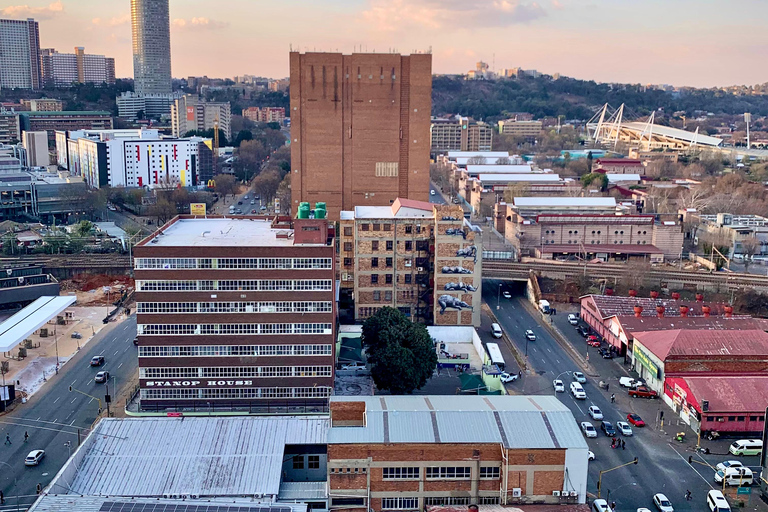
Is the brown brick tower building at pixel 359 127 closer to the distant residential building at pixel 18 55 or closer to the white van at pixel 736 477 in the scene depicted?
the white van at pixel 736 477

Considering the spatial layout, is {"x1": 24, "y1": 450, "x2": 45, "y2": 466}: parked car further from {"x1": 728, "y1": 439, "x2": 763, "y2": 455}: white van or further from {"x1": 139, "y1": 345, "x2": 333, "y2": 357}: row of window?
{"x1": 728, "y1": 439, "x2": 763, "y2": 455}: white van

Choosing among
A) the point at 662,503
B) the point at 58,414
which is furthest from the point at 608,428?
the point at 58,414

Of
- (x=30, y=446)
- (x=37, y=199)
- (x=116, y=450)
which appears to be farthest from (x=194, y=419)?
(x=37, y=199)

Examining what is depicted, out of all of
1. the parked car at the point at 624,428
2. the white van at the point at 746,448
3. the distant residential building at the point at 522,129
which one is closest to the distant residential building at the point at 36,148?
the distant residential building at the point at 522,129

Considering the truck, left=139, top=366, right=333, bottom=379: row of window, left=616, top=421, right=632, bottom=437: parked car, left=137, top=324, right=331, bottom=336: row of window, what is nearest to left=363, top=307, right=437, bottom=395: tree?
left=139, top=366, right=333, bottom=379: row of window

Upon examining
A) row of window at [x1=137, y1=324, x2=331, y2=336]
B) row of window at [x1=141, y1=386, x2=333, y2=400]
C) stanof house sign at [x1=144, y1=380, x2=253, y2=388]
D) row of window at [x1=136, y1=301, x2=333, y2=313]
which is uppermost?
row of window at [x1=136, y1=301, x2=333, y2=313]

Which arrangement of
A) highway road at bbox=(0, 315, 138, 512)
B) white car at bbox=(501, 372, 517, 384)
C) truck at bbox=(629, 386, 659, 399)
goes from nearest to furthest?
highway road at bbox=(0, 315, 138, 512) → truck at bbox=(629, 386, 659, 399) → white car at bbox=(501, 372, 517, 384)

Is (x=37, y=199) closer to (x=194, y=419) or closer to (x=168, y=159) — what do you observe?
(x=168, y=159)

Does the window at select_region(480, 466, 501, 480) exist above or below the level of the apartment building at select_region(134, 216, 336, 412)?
below
